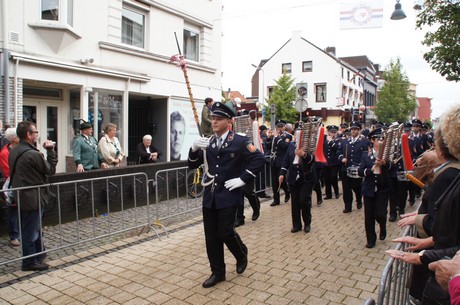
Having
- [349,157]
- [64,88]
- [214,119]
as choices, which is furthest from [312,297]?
[64,88]

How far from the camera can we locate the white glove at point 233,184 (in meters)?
4.44

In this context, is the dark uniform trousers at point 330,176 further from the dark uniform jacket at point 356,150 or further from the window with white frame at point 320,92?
the window with white frame at point 320,92

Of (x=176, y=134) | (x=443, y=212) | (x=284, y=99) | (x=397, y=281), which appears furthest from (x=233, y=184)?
(x=284, y=99)

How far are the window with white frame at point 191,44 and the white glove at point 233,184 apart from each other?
11.4 meters

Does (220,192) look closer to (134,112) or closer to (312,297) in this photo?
(312,297)

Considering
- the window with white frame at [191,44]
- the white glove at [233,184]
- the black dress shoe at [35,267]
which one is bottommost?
the black dress shoe at [35,267]

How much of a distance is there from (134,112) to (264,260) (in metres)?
10.5

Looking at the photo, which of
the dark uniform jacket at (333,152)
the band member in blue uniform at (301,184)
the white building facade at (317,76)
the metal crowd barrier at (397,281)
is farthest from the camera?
the white building facade at (317,76)

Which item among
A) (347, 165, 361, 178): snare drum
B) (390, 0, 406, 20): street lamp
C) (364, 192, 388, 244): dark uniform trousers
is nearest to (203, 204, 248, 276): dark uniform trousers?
(364, 192, 388, 244): dark uniform trousers

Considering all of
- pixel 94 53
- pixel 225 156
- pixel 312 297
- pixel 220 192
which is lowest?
pixel 312 297

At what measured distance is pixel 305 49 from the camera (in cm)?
4406

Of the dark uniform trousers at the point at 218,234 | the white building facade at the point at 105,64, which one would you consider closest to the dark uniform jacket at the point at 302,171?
the dark uniform trousers at the point at 218,234

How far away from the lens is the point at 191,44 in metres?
15.3

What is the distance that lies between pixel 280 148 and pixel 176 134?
19.2 ft
